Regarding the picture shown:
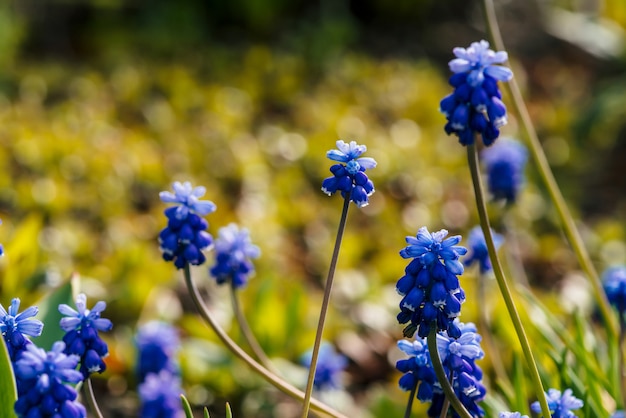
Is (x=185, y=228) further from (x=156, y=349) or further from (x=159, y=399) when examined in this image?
(x=156, y=349)

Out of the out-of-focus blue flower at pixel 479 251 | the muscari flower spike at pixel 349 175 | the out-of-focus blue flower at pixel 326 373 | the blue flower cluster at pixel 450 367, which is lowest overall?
the blue flower cluster at pixel 450 367

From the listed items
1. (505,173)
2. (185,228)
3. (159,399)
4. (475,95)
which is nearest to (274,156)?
(505,173)

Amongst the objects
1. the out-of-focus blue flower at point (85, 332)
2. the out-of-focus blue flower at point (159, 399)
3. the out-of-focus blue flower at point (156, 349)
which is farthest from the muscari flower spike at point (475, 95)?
the out-of-focus blue flower at point (156, 349)

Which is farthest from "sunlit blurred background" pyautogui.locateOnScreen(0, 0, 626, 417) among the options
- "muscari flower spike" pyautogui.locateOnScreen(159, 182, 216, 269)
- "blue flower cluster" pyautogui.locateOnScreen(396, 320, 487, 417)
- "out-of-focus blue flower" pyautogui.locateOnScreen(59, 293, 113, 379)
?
"out-of-focus blue flower" pyautogui.locateOnScreen(59, 293, 113, 379)

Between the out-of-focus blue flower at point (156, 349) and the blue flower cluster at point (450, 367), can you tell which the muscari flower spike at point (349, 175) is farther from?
the out-of-focus blue flower at point (156, 349)

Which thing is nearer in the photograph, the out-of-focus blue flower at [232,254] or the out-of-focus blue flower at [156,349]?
the out-of-focus blue flower at [232,254]

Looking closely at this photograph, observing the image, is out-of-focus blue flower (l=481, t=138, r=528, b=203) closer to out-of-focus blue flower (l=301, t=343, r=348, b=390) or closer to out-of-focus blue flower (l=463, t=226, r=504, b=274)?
out-of-focus blue flower (l=463, t=226, r=504, b=274)

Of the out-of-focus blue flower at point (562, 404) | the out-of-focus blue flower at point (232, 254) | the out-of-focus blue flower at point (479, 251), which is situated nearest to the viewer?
the out-of-focus blue flower at point (562, 404)

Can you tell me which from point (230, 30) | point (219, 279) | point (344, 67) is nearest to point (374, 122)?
point (344, 67)
